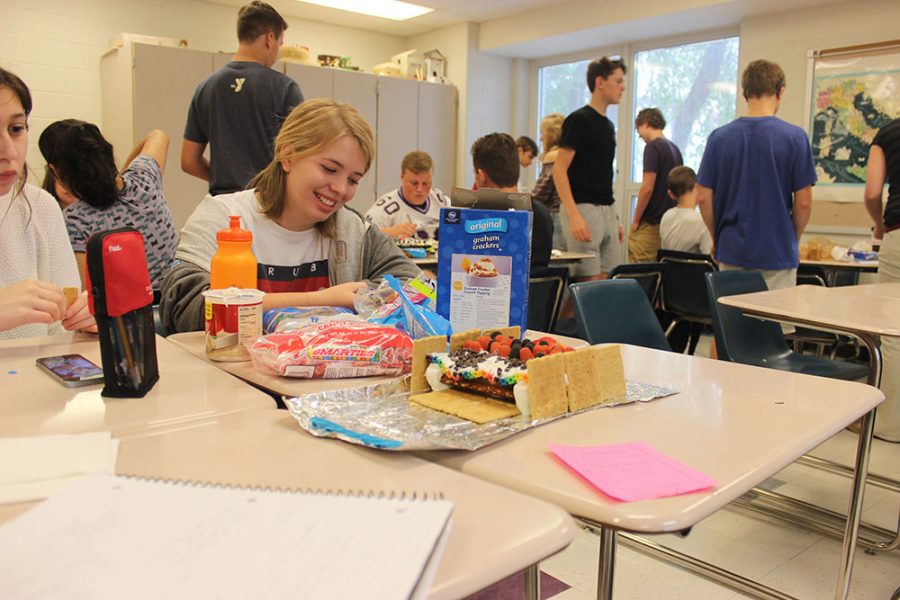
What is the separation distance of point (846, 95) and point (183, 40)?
471 centimetres

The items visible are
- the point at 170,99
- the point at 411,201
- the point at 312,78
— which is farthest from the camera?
the point at 312,78

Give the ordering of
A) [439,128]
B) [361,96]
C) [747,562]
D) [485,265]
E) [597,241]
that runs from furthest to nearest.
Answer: [439,128] → [361,96] → [597,241] → [747,562] → [485,265]

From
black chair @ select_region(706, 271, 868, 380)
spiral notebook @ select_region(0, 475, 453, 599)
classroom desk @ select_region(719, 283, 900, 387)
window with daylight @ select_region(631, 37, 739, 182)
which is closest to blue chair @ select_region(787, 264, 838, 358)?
black chair @ select_region(706, 271, 868, 380)

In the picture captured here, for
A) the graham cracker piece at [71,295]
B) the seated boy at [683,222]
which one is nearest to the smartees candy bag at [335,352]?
the graham cracker piece at [71,295]

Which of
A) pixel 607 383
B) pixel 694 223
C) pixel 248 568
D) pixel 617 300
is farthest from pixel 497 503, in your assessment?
pixel 694 223

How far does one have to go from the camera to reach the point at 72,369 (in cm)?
113

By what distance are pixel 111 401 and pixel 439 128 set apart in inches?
233

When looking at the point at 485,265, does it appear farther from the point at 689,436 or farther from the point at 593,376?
the point at 689,436

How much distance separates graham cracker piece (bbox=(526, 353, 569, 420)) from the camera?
942mm

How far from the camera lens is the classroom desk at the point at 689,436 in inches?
28.4

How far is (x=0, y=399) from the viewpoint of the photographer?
99 centimetres

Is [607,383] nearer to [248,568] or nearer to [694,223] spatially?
[248,568]

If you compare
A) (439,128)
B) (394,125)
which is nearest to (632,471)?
(394,125)

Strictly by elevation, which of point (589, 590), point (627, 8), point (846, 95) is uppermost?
point (627, 8)
